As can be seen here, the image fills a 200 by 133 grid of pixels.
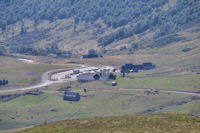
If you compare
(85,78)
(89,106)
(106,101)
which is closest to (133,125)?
(89,106)

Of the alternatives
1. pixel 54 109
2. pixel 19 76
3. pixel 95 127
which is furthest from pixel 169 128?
pixel 19 76

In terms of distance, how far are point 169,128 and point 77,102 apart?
78.3 metres

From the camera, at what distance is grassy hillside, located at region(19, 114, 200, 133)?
67.9 metres

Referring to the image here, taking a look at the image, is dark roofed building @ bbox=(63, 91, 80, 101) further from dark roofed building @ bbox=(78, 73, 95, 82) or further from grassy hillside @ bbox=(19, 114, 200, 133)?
grassy hillside @ bbox=(19, 114, 200, 133)

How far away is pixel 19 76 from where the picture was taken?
185875 millimetres

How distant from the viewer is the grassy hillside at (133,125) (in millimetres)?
67875

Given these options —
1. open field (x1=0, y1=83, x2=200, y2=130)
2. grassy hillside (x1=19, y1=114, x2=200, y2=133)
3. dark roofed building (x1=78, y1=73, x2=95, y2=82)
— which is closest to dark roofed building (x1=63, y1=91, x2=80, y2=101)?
open field (x1=0, y1=83, x2=200, y2=130)

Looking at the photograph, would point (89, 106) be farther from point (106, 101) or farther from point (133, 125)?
point (133, 125)

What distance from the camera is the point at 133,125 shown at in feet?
234

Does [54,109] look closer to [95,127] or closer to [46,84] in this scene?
[46,84]

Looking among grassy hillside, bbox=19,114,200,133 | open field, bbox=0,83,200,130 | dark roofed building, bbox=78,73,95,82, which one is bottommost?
open field, bbox=0,83,200,130

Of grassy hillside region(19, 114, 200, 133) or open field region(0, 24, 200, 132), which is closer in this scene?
grassy hillside region(19, 114, 200, 133)

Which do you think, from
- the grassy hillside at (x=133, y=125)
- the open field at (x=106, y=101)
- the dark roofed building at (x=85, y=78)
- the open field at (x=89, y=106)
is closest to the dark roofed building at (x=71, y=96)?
the open field at (x=89, y=106)

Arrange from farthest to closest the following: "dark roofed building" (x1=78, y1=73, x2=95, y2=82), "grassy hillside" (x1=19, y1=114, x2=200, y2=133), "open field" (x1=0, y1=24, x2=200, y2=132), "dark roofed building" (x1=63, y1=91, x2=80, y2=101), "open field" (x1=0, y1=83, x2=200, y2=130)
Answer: "dark roofed building" (x1=78, y1=73, x2=95, y2=82) → "dark roofed building" (x1=63, y1=91, x2=80, y2=101) → "open field" (x1=0, y1=24, x2=200, y2=132) → "open field" (x1=0, y1=83, x2=200, y2=130) → "grassy hillside" (x1=19, y1=114, x2=200, y2=133)
